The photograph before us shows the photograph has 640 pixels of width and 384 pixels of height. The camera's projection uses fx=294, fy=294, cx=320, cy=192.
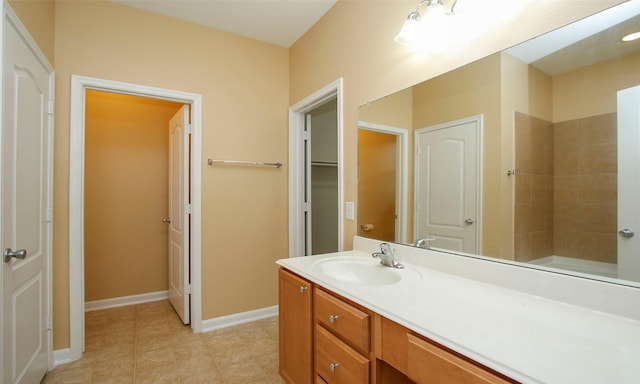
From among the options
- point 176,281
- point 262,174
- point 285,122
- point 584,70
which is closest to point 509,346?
point 584,70

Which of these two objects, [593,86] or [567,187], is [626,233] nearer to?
[567,187]

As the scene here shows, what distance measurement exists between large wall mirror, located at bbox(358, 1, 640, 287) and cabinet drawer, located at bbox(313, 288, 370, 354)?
0.61 metres

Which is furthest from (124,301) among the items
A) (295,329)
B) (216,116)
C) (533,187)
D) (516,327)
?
(533,187)

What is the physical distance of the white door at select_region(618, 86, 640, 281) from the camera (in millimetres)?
889

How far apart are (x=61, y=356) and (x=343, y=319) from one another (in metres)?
2.18

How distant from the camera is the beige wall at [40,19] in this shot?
1.50 metres

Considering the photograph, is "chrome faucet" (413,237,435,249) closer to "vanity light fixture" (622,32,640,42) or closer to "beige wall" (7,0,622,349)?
"beige wall" (7,0,622,349)

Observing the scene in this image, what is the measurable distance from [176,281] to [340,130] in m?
2.16

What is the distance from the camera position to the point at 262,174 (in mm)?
2793

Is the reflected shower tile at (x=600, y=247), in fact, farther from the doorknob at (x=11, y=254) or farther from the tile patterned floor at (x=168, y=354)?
the doorknob at (x=11, y=254)

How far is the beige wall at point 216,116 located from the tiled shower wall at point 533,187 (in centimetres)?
209

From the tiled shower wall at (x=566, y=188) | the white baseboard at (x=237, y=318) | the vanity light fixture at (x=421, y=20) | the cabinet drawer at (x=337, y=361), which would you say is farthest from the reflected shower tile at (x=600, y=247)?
the white baseboard at (x=237, y=318)

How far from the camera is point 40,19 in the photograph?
1.76 meters

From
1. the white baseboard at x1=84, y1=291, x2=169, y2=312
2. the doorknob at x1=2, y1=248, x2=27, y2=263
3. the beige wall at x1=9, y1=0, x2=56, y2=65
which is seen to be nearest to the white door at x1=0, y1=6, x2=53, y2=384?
the doorknob at x1=2, y1=248, x2=27, y2=263
